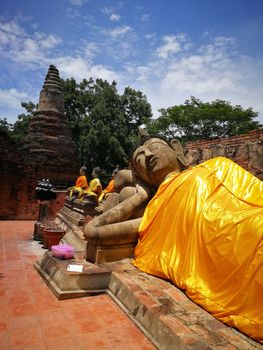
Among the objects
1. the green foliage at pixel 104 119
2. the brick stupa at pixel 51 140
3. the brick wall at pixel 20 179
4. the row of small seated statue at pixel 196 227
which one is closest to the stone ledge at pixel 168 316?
the row of small seated statue at pixel 196 227

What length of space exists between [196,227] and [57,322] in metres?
1.71

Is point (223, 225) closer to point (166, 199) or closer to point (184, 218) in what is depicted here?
point (184, 218)

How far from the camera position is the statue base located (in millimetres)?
3557

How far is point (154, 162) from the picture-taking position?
14.8ft

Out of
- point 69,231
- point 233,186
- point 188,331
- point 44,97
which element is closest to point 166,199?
point 233,186

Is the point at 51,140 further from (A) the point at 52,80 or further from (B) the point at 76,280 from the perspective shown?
(B) the point at 76,280

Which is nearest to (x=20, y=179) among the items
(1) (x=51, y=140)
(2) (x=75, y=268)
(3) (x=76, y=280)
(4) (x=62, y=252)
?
(1) (x=51, y=140)

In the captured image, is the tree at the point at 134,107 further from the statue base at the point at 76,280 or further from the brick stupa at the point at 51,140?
the statue base at the point at 76,280

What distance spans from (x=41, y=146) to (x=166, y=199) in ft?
35.0

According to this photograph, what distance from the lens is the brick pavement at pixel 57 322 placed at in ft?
8.61

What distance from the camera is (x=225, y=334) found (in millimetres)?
2537

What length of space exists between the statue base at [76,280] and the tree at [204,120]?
57.8 ft

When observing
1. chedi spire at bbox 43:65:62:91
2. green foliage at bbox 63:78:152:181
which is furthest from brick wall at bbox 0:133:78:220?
green foliage at bbox 63:78:152:181

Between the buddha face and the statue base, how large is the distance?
4.94 feet
